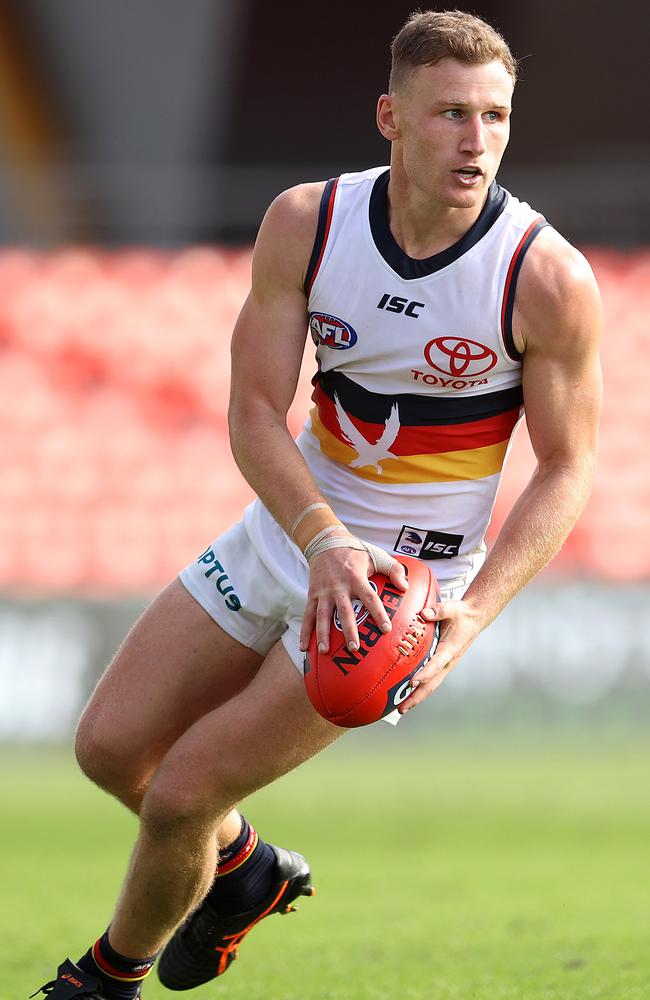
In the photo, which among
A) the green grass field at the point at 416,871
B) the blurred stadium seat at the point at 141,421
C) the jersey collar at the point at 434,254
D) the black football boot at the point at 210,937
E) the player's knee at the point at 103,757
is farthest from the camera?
the blurred stadium seat at the point at 141,421

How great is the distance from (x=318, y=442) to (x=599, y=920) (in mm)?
2865

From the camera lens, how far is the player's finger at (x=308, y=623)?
161 inches

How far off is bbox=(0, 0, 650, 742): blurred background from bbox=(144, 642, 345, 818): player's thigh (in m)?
7.62

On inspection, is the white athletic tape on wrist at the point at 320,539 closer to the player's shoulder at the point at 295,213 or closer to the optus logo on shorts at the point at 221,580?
the optus logo on shorts at the point at 221,580

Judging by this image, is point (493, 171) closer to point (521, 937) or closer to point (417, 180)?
point (417, 180)

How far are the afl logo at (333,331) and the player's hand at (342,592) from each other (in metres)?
0.77

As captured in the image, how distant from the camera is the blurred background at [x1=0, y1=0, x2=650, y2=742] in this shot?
39.8ft

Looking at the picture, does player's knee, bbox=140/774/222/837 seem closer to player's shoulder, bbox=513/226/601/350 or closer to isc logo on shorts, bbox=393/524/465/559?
isc logo on shorts, bbox=393/524/465/559

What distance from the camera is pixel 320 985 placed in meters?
5.23

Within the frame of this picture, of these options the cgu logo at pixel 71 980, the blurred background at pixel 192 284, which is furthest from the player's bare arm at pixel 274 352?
the blurred background at pixel 192 284

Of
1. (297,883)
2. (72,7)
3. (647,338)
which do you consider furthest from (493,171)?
(72,7)

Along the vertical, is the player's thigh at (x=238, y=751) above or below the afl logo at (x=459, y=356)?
below

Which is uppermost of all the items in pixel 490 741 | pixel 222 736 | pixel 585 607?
pixel 222 736


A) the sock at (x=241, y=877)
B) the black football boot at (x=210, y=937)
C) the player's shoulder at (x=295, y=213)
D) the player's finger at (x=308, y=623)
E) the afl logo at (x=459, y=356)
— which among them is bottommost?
the black football boot at (x=210, y=937)
